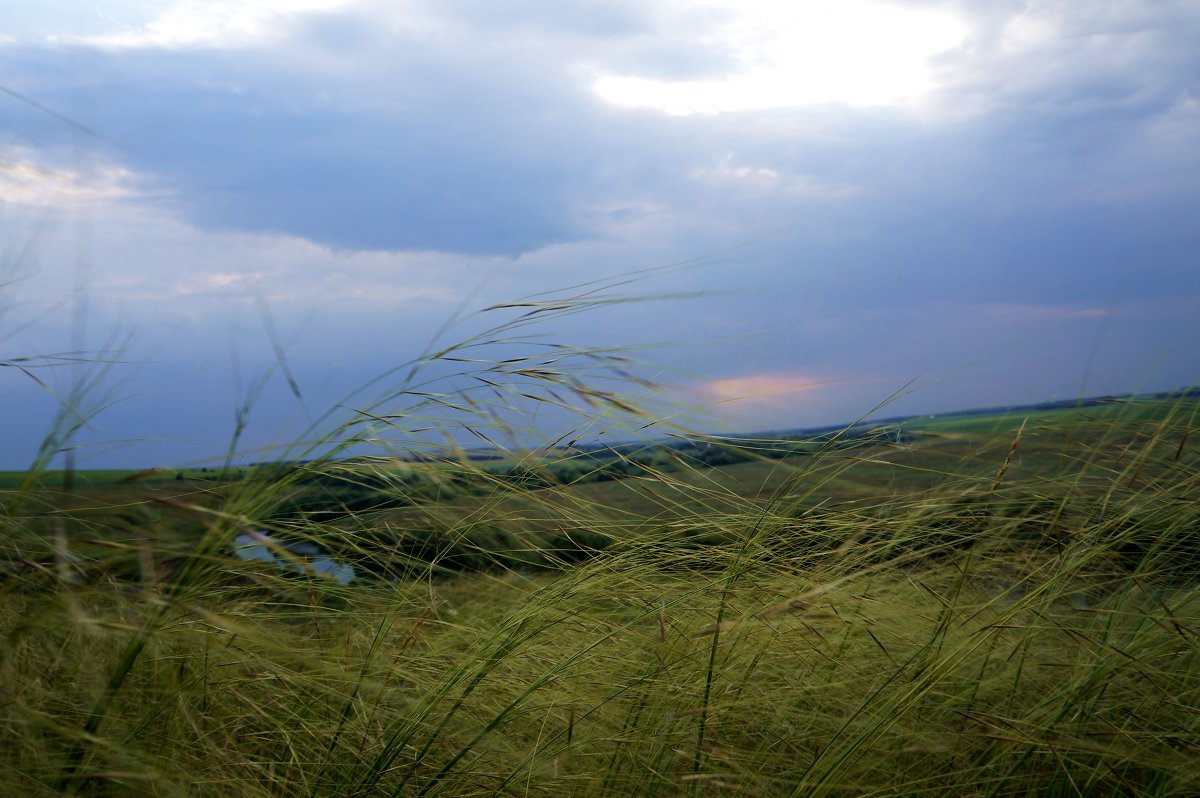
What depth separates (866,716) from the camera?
1499 millimetres

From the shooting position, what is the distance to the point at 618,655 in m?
1.77

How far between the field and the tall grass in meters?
0.01

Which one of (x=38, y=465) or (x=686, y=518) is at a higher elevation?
(x=38, y=465)

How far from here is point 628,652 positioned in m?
1.82

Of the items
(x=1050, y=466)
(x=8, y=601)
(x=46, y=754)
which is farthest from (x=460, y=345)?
(x=1050, y=466)

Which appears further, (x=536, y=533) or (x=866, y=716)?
(x=536, y=533)

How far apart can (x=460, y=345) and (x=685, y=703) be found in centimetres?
78

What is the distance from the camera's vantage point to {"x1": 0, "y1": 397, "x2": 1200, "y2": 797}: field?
129 cm

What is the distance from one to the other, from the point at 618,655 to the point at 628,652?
0.18ft

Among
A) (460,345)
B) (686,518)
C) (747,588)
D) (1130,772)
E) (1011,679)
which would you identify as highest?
(460,345)

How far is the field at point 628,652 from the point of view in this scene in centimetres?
129

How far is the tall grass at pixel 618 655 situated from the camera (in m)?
1.29

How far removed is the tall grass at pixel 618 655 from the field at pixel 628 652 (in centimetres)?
1

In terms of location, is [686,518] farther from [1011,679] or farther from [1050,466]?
[1050,466]
